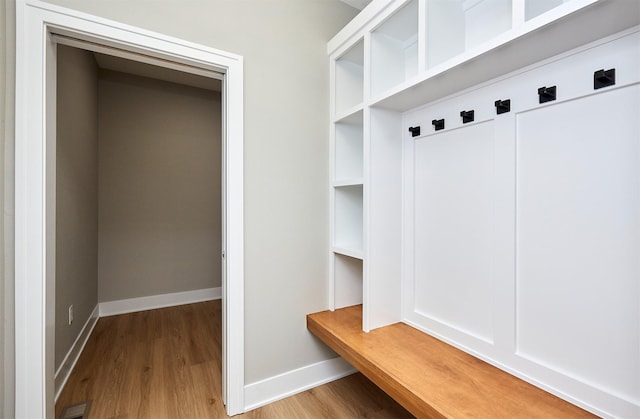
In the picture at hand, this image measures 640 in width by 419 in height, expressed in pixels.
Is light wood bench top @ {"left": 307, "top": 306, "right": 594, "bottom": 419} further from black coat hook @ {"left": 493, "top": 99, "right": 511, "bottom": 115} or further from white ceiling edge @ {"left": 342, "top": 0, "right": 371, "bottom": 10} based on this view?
white ceiling edge @ {"left": 342, "top": 0, "right": 371, "bottom": 10}

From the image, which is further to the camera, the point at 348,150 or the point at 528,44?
the point at 348,150

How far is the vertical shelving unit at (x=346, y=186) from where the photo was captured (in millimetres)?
1949

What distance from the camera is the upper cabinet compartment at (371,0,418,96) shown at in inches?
62.4

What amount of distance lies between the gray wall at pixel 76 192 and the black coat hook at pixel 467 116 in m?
2.45

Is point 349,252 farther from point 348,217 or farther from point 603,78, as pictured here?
point 603,78

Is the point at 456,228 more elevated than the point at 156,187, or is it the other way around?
the point at 156,187

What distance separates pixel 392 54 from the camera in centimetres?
169

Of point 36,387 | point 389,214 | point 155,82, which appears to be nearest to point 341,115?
point 389,214

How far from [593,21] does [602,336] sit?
104 cm

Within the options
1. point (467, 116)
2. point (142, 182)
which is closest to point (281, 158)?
point (467, 116)

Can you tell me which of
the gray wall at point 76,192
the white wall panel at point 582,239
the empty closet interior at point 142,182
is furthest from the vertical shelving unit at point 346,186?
the empty closet interior at point 142,182

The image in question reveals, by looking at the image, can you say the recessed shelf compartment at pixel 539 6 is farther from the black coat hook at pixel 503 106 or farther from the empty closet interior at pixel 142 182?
the empty closet interior at pixel 142 182

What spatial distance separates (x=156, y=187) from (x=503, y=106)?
135 inches

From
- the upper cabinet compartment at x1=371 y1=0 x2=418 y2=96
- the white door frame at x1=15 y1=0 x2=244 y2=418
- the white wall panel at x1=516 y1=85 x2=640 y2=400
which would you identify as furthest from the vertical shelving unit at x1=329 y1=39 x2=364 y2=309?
the white door frame at x1=15 y1=0 x2=244 y2=418
